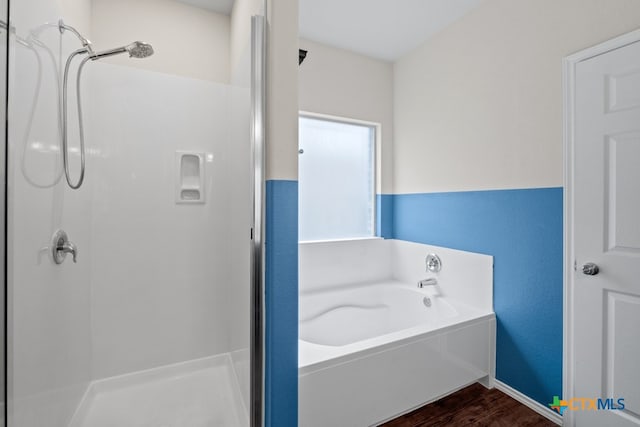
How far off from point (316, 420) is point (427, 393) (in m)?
0.73

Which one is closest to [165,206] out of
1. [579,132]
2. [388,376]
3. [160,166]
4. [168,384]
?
[160,166]

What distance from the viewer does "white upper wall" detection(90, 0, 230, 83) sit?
1.86 m

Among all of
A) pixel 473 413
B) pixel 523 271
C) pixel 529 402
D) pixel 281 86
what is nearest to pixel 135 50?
pixel 281 86

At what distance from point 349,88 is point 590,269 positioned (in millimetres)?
2089

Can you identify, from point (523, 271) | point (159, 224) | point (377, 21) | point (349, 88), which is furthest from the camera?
point (349, 88)

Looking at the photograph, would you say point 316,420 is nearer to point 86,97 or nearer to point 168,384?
point 168,384

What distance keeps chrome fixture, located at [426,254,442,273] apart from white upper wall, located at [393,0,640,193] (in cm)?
54

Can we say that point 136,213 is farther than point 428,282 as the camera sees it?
No

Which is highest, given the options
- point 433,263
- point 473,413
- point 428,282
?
point 433,263

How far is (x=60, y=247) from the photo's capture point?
1.36 meters

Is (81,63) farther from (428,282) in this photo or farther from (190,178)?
(428,282)

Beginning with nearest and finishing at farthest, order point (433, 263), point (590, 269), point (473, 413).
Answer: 1. point (590, 269)
2. point (473, 413)
3. point (433, 263)

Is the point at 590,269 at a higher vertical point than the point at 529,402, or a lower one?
higher

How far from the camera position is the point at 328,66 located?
2568 mm
